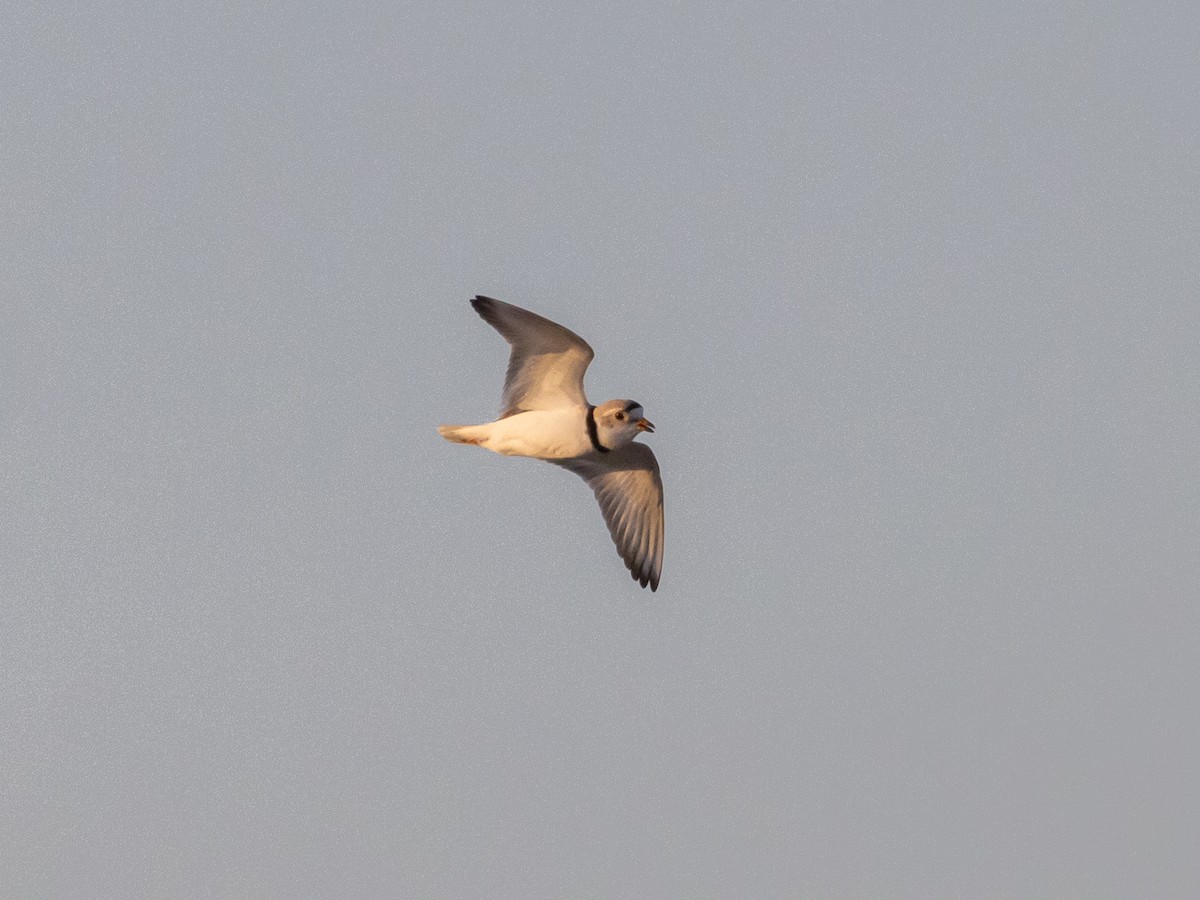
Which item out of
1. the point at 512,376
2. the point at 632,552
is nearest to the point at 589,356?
the point at 512,376

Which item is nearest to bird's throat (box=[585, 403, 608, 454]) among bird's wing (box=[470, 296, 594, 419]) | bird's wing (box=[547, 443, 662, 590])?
bird's wing (box=[470, 296, 594, 419])

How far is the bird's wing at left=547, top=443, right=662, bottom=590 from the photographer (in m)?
37.3

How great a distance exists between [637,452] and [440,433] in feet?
14.5

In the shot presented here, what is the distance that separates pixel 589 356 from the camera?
114 ft

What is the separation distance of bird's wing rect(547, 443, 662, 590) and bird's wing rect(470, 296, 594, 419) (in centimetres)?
242

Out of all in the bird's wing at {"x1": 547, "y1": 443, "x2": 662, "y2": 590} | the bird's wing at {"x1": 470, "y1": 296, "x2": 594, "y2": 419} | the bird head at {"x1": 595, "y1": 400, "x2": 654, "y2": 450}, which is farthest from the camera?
the bird's wing at {"x1": 547, "y1": 443, "x2": 662, "y2": 590}

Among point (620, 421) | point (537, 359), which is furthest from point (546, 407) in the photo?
point (620, 421)

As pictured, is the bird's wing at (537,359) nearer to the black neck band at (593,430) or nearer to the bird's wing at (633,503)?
the black neck band at (593,430)

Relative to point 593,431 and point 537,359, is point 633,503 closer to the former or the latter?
point 593,431

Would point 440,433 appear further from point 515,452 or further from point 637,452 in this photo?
point 637,452

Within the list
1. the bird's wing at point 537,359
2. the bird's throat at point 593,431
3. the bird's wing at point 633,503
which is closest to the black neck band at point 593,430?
the bird's throat at point 593,431

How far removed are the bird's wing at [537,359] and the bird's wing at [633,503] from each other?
2.42m

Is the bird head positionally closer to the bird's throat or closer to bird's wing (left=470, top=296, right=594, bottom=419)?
the bird's throat

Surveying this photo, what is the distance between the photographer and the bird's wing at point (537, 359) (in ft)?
112
